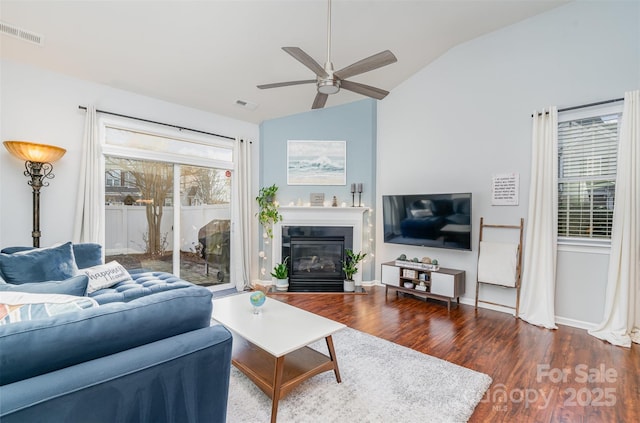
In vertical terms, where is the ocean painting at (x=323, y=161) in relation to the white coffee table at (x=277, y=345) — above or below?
above

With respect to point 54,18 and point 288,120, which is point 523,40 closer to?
point 288,120

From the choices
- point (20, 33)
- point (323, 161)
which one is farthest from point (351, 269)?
point (20, 33)

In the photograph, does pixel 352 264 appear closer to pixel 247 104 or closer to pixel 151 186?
pixel 247 104

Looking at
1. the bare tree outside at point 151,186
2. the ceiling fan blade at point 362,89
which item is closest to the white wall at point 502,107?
the ceiling fan blade at point 362,89

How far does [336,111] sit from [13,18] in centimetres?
399

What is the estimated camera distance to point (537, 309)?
341 cm

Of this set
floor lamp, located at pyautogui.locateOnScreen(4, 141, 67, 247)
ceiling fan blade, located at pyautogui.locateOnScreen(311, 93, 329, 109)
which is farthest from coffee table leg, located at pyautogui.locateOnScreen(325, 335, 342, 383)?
floor lamp, located at pyautogui.locateOnScreen(4, 141, 67, 247)

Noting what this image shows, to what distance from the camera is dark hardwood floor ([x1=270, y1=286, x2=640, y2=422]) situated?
6.40 feet

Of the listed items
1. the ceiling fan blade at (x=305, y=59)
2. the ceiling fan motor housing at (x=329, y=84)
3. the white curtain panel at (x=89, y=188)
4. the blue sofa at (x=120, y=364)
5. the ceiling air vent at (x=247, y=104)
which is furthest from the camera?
the ceiling air vent at (x=247, y=104)

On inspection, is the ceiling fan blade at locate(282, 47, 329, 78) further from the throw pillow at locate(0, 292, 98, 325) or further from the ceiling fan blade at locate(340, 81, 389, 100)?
the throw pillow at locate(0, 292, 98, 325)

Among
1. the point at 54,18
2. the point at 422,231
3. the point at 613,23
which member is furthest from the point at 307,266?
the point at 613,23

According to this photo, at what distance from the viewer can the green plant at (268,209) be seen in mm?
4934

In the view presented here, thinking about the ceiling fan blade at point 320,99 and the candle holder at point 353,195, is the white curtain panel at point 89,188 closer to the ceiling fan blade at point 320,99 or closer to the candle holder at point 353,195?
the ceiling fan blade at point 320,99

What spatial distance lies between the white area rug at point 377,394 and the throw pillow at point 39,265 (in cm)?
182
